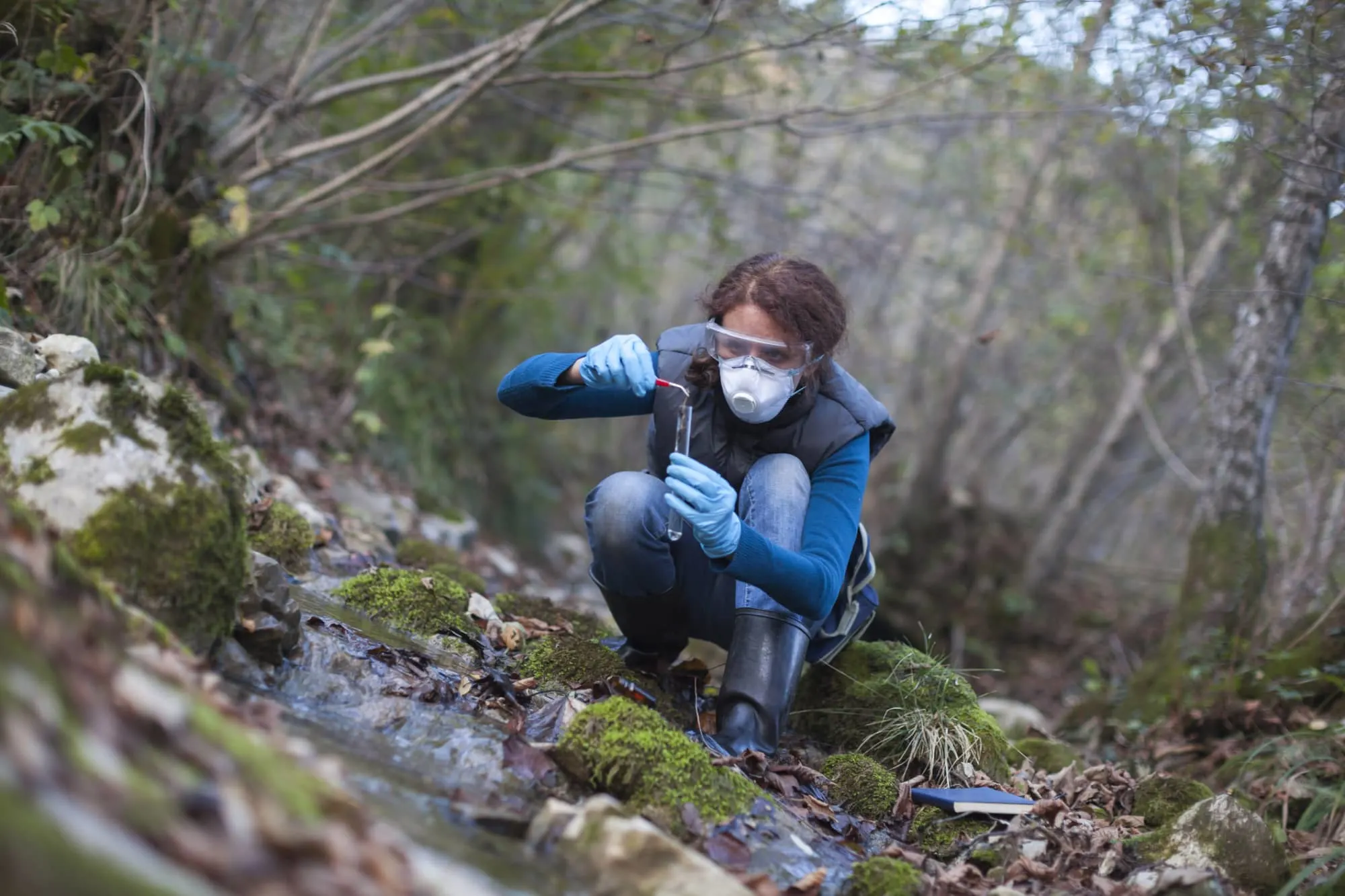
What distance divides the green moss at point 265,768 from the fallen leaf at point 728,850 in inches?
40.4

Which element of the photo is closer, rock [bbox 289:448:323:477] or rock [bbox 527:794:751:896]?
rock [bbox 527:794:751:896]

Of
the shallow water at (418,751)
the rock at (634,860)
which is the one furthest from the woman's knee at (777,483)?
the rock at (634,860)

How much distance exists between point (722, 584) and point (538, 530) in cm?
675

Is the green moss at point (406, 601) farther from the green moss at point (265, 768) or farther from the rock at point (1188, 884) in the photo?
the rock at point (1188, 884)

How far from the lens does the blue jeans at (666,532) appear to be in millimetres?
3131

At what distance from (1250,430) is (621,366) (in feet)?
12.1

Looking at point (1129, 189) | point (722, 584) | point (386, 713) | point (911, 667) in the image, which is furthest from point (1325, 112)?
point (1129, 189)

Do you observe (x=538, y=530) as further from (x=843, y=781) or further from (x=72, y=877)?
(x=72, y=877)

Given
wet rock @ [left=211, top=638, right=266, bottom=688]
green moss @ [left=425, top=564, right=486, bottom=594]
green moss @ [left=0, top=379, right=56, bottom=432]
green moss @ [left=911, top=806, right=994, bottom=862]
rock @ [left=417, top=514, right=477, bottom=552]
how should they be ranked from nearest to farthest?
green moss @ [left=0, top=379, right=56, bottom=432] → wet rock @ [left=211, top=638, right=266, bottom=688] → green moss @ [left=911, top=806, right=994, bottom=862] → green moss @ [left=425, top=564, right=486, bottom=594] → rock @ [left=417, top=514, right=477, bottom=552]

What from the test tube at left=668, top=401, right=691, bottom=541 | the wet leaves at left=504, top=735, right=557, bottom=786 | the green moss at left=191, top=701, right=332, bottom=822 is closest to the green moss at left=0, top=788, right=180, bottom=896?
the green moss at left=191, top=701, right=332, bottom=822

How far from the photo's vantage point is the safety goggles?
313 centimetres

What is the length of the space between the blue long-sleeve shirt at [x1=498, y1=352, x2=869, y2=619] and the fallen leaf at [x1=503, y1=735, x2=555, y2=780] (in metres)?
0.73

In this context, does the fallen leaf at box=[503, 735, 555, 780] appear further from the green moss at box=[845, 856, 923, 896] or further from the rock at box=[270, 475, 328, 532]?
the rock at box=[270, 475, 328, 532]

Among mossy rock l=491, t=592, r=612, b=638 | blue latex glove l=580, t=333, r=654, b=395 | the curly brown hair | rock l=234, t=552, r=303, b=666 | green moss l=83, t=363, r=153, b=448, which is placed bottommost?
mossy rock l=491, t=592, r=612, b=638
